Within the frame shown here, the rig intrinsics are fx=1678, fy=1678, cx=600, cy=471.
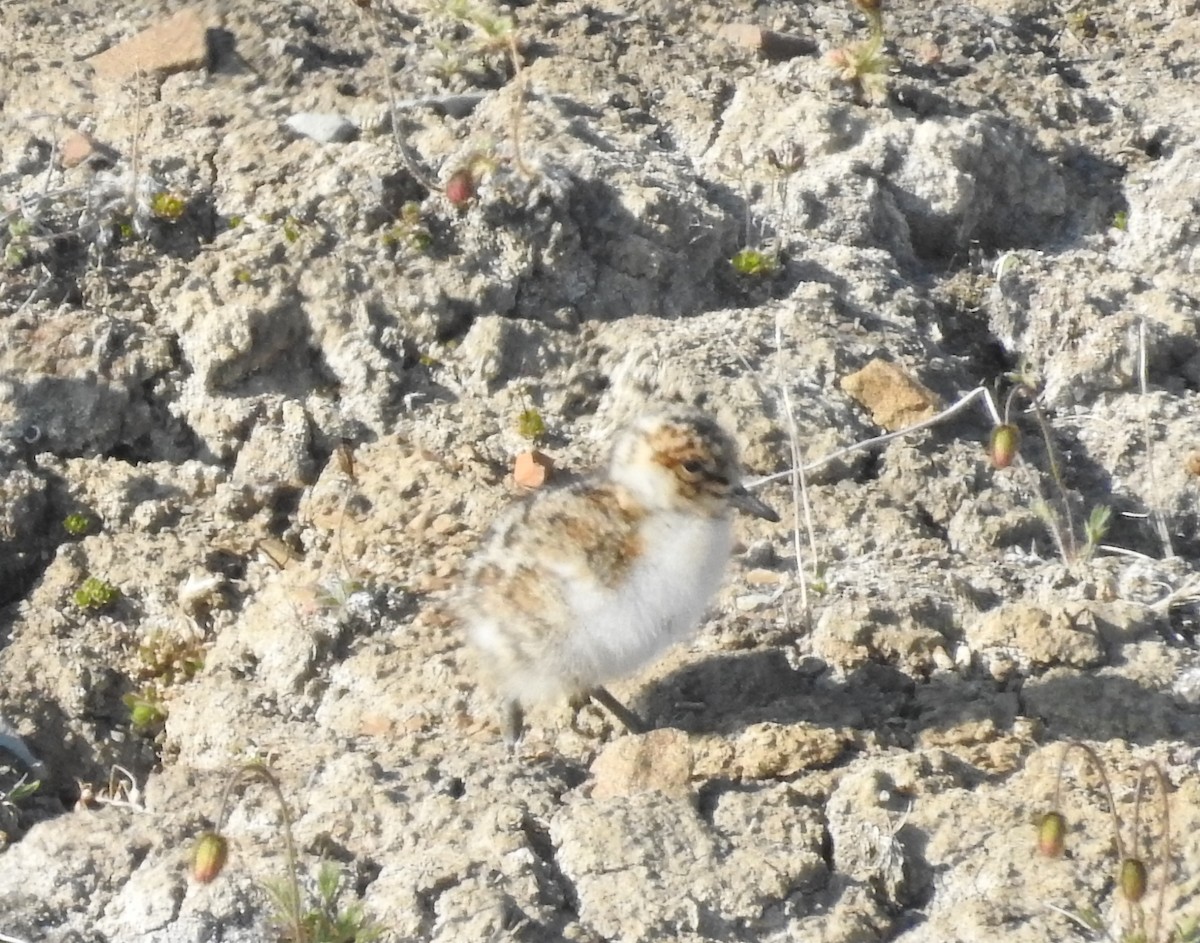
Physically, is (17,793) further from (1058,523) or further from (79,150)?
(1058,523)

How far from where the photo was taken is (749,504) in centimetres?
453

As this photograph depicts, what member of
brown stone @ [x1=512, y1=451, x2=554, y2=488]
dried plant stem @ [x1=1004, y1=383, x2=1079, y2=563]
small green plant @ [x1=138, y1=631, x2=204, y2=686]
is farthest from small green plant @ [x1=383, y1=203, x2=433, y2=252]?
dried plant stem @ [x1=1004, y1=383, x2=1079, y2=563]

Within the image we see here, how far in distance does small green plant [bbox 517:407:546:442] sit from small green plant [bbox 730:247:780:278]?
1.00 m

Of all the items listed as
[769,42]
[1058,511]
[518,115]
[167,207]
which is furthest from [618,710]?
[769,42]

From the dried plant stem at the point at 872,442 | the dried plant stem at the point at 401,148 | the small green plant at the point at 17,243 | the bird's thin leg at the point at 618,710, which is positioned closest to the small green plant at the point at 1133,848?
the bird's thin leg at the point at 618,710

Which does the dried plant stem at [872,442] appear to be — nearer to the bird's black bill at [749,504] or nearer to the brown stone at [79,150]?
the bird's black bill at [749,504]

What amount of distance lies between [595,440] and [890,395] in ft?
3.30

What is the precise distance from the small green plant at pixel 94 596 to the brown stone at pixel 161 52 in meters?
2.36

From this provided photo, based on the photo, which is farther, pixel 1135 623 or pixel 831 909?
pixel 1135 623

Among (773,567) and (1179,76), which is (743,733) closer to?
(773,567)

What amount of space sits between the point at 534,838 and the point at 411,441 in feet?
6.09

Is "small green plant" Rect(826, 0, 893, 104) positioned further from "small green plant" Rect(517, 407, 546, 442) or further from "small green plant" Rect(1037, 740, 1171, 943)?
"small green plant" Rect(1037, 740, 1171, 943)

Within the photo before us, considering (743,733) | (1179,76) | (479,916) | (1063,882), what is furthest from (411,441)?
(1179,76)

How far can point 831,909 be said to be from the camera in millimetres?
3934
